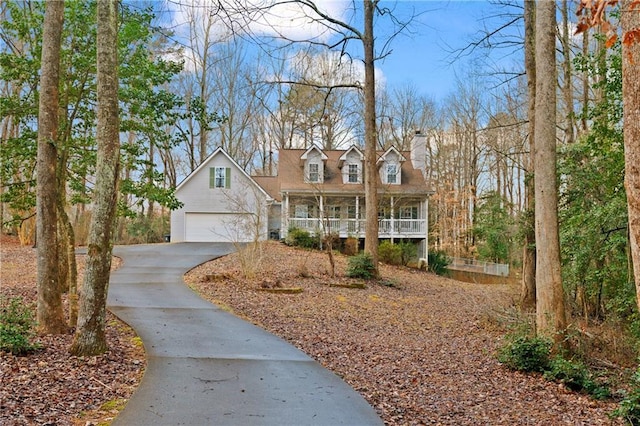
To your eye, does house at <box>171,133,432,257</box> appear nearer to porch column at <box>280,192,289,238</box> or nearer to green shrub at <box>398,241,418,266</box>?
porch column at <box>280,192,289,238</box>

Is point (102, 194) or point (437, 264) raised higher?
point (102, 194)

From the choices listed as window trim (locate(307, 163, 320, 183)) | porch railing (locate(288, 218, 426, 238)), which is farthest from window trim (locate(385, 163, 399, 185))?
window trim (locate(307, 163, 320, 183))

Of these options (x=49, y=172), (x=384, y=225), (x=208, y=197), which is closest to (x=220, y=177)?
(x=208, y=197)

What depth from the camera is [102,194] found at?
615 centimetres

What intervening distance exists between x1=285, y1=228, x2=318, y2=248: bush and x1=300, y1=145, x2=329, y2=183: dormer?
13.2 ft

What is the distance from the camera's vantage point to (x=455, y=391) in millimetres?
6004

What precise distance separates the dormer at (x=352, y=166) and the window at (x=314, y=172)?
1.41 metres

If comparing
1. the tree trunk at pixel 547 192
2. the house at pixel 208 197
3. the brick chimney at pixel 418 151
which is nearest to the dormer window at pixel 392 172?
the brick chimney at pixel 418 151

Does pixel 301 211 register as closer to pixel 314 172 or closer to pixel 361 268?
pixel 314 172

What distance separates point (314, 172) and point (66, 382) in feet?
76.9

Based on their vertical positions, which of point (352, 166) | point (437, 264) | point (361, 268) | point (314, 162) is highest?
point (314, 162)

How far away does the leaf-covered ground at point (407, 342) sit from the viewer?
5406 mm

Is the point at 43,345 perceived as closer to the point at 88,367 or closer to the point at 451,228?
the point at 88,367

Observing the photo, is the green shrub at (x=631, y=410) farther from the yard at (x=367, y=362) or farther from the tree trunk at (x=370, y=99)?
the tree trunk at (x=370, y=99)
